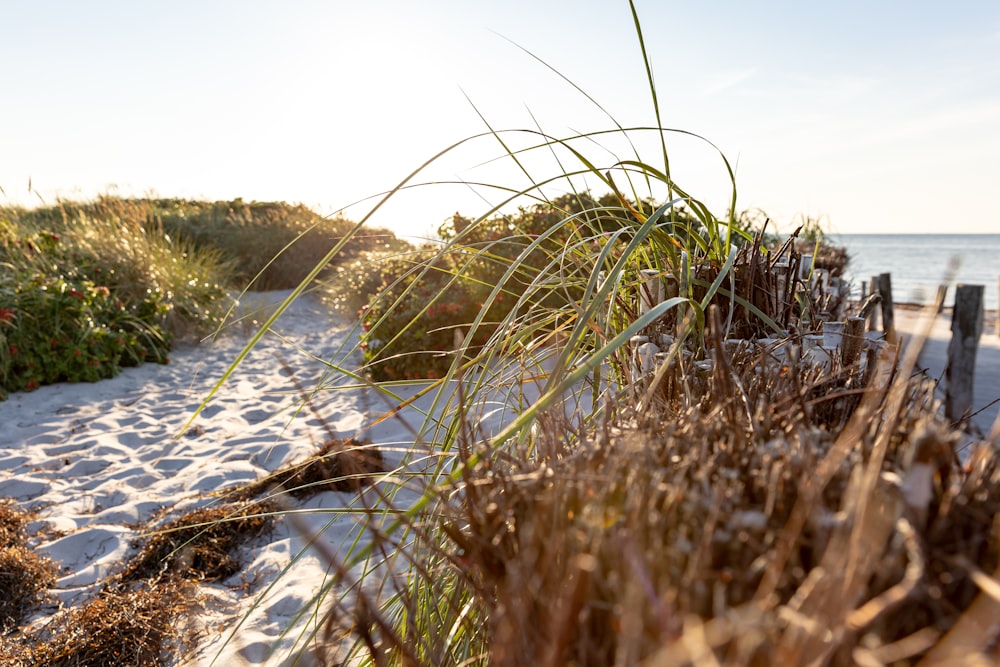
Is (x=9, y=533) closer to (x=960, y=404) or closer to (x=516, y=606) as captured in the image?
(x=516, y=606)

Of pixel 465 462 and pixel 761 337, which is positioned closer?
pixel 465 462

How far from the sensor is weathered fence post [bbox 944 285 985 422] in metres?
6.51

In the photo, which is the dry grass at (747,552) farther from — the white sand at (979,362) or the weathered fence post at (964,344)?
the weathered fence post at (964,344)

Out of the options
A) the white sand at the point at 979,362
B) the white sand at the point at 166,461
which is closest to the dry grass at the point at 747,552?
the white sand at the point at 166,461

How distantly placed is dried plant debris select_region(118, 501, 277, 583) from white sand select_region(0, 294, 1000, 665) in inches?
3.7

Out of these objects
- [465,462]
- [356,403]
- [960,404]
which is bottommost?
[960,404]

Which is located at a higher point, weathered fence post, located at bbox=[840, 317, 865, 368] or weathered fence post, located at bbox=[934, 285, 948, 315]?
weathered fence post, located at bbox=[934, 285, 948, 315]

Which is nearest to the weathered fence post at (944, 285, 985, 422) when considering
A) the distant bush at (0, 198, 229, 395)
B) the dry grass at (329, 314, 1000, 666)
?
the dry grass at (329, 314, 1000, 666)

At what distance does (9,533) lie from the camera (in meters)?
3.25

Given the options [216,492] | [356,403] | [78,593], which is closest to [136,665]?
[78,593]

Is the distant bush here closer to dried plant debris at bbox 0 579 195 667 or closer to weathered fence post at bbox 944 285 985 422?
dried plant debris at bbox 0 579 195 667

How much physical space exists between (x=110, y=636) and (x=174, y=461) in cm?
207

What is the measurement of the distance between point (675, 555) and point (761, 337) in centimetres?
139

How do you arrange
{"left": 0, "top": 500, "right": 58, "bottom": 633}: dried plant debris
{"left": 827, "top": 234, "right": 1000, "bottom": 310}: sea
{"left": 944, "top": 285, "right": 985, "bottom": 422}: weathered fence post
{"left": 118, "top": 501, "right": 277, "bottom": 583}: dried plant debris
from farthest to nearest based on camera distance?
{"left": 827, "top": 234, "right": 1000, "bottom": 310}: sea → {"left": 944, "top": 285, "right": 985, "bottom": 422}: weathered fence post → {"left": 118, "top": 501, "right": 277, "bottom": 583}: dried plant debris → {"left": 0, "top": 500, "right": 58, "bottom": 633}: dried plant debris
